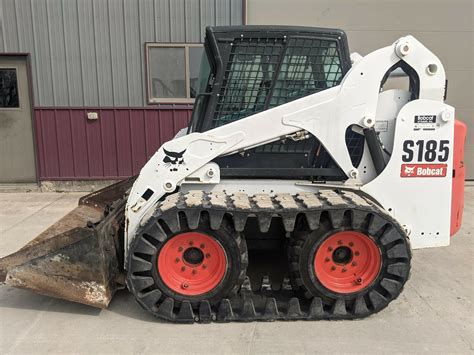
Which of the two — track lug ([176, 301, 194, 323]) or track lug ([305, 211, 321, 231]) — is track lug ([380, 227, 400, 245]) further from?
track lug ([176, 301, 194, 323])

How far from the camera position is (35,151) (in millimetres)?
8016

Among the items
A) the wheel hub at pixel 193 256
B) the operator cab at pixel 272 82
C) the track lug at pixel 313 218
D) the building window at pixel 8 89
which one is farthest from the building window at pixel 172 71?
the track lug at pixel 313 218

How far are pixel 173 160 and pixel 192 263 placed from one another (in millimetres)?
896

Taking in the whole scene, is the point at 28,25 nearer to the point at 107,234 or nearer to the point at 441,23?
the point at 107,234

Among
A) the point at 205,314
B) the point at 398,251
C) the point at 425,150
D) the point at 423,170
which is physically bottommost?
the point at 205,314

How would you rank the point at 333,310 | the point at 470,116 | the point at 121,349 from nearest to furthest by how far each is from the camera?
the point at 121,349 → the point at 333,310 → the point at 470,116

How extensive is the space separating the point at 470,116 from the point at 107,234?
7.84 m

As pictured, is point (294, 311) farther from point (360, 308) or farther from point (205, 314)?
point (205, 314)

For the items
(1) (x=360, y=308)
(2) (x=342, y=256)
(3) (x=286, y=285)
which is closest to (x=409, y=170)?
(2) (x=342, y=256)

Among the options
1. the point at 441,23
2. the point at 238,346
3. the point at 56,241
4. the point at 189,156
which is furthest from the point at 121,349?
the point at 441,23

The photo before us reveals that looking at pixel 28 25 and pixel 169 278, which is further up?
pixel 28 25

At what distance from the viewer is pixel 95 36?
7.62 m

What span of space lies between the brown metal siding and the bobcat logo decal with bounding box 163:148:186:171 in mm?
4572

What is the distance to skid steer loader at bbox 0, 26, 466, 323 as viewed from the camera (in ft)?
10.7
